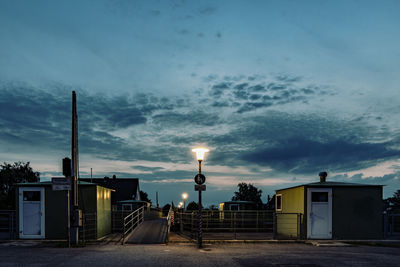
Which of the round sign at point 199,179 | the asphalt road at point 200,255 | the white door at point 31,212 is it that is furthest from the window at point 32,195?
the round sign at point 199,179

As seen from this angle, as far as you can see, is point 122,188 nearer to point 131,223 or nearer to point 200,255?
point 131,223

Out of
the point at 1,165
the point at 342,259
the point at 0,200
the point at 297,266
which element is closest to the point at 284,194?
the point at 342,259

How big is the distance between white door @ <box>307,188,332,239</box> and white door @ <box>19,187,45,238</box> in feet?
41.4

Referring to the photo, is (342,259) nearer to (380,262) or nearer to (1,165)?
(380,262)

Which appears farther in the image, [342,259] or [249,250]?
[249,250]

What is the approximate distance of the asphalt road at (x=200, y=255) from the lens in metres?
10.1

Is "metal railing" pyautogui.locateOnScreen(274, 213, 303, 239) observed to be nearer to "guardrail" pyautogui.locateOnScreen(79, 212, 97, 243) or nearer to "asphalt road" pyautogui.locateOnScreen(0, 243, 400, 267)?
"asphalt road" pyautogui.locateOnScreen(0, 243, 400, 267)

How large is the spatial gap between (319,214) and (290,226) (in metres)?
2.22

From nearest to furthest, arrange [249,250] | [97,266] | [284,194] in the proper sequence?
[97,266] → [249,250] → [284,194]

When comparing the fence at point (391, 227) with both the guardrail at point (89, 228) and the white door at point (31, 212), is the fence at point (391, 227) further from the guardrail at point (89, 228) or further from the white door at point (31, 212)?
the white door at point (31, 212)

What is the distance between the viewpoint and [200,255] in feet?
37.6

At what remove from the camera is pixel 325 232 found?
1636 centimetres

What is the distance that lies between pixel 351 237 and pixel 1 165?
193 feet

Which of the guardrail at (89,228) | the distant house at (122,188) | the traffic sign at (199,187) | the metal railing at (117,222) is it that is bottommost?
the distant house at (122,188)
